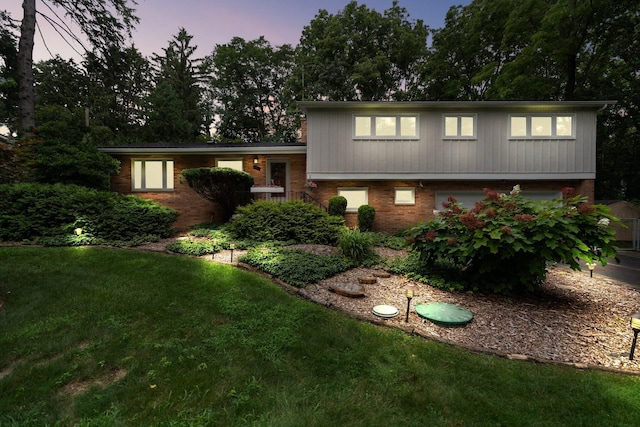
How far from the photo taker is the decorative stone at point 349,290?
4.39 metres

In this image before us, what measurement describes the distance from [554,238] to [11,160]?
25.2ft

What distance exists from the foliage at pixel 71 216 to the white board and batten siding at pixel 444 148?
580cm

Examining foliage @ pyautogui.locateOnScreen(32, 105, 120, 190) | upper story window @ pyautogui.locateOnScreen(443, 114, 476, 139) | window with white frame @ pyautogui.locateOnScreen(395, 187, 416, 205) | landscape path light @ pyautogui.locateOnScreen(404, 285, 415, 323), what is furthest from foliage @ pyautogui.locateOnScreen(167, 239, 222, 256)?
upper story window @ pyautogui.locateOnScreen(443, 114, 476, 139)

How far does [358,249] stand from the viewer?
19.6ft

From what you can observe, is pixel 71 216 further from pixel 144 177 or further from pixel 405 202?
pixel 405 202

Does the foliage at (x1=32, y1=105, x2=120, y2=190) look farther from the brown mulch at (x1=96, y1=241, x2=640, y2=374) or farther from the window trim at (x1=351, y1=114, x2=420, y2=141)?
the window trim at (x1=351, y1=114, x2=420, y2=141)

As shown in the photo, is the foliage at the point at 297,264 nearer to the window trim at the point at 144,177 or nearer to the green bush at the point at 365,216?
the green bush at the point at 365,216

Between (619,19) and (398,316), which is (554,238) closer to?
(398,316)

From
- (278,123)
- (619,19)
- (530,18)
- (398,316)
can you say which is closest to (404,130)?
(398,316)

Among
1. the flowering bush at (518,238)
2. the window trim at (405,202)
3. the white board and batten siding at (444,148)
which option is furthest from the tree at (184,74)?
the flowering bush at (518,238)

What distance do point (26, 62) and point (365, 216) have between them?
13.8 meters

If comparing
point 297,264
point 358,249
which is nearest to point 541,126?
point 358,249

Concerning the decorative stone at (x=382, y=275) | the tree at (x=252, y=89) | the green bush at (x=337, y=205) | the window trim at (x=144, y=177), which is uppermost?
the tree at (x=252, y=89)

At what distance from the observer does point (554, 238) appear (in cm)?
386
